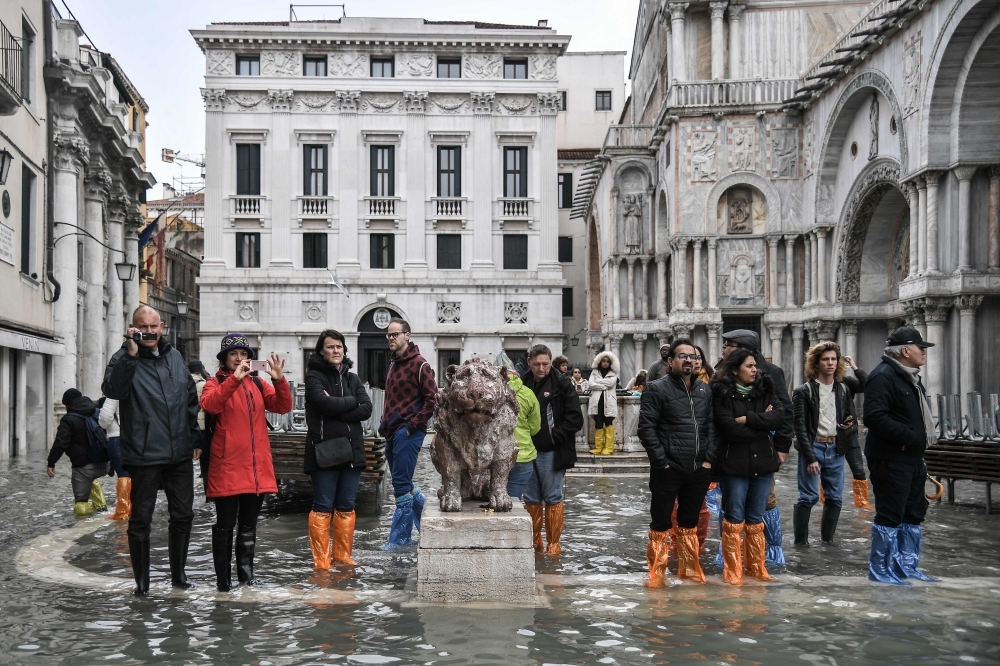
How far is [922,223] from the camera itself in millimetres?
17984

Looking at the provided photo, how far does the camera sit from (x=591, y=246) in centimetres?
4081

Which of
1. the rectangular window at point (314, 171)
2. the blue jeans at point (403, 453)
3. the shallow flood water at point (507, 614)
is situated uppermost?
the rectangular window at point (314, 171)

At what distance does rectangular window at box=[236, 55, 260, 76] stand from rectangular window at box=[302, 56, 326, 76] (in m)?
1.80

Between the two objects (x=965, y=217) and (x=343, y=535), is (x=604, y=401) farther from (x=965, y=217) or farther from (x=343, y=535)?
(x=343, y=535)

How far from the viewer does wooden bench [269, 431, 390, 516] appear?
35.0 feet

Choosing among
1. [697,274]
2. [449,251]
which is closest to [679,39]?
[697,274]

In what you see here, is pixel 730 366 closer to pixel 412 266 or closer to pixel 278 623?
pixel 278 623

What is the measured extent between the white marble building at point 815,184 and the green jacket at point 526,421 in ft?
39.4

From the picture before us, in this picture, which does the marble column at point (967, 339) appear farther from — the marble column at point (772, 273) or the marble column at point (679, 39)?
the marble column at point (679, 39)

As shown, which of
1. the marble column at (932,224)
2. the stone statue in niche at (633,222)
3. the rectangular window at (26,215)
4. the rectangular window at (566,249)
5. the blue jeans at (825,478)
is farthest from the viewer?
the rectangular window at (566,249)

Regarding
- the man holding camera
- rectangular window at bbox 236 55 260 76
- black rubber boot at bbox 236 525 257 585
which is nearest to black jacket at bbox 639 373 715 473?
black rubber boot at bbox 236 525 257 585

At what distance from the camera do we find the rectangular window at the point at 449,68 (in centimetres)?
3712

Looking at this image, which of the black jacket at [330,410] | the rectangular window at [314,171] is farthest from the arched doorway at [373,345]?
the black jacket at [330,410]

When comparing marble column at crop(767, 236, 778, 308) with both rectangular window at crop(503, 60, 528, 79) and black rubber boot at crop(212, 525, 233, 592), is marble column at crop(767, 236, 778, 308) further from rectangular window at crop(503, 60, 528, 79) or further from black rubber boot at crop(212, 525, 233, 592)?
black rubber boot at crop(212, 525, 233, 592)
